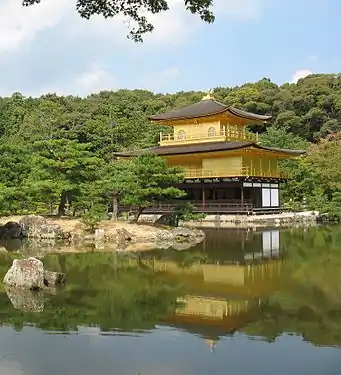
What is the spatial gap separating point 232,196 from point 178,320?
23.5m

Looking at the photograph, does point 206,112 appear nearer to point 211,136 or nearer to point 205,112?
point 205,112

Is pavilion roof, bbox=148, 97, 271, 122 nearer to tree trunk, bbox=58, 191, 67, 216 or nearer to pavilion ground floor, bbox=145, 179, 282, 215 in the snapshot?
pavilion ground floor, bbox=145, 179, 282, 215

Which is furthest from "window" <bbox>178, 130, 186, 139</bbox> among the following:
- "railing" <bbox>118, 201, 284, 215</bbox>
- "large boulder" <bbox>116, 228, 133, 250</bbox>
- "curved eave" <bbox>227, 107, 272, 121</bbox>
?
"large boulder" <bbox>116, 228, 133, 250</bbox>

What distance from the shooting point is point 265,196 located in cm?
3100

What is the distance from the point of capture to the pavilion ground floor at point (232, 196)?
29.1 m

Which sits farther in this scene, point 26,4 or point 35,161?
point 35,161

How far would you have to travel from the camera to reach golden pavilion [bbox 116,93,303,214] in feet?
97.0

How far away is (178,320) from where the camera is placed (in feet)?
25.4

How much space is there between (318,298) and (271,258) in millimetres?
5222

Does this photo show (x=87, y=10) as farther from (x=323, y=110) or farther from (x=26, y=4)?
(x=323, y=110)

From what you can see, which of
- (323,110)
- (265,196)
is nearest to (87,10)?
(265,196)

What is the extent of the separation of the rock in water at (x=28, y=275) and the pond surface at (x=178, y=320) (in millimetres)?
333

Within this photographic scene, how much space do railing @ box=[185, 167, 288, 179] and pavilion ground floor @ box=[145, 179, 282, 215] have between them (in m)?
0.42

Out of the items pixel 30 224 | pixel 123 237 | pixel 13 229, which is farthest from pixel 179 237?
pixel 13 229
